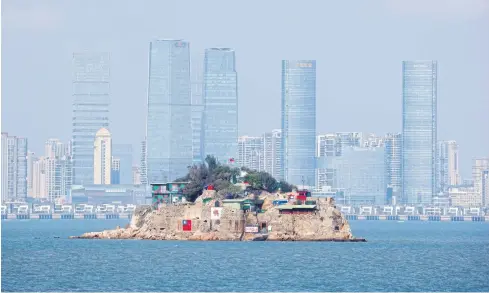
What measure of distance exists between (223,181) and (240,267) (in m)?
33.9

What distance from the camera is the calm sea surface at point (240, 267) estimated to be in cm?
5281

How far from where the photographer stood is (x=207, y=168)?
101500 mm

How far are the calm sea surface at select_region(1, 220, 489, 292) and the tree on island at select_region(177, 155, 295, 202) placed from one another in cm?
965

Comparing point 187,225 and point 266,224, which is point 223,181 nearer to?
point 187,225

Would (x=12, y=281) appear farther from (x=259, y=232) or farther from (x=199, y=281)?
(x=259, y=232)

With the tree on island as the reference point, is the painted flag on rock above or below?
below

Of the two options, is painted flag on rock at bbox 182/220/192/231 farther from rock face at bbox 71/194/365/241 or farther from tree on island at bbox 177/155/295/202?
tree on island at bbox 177/155/295/202

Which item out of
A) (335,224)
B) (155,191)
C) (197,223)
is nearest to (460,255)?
(335,224)

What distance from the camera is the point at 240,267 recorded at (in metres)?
62.5

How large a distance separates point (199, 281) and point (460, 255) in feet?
92.7

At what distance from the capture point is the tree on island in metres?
95.0

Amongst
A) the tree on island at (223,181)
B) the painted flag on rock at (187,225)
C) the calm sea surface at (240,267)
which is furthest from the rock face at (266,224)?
the tree on island at (223,181)

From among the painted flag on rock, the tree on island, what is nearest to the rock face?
the painted flag on rock

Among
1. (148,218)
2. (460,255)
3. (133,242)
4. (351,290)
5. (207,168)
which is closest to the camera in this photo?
(351,290)
